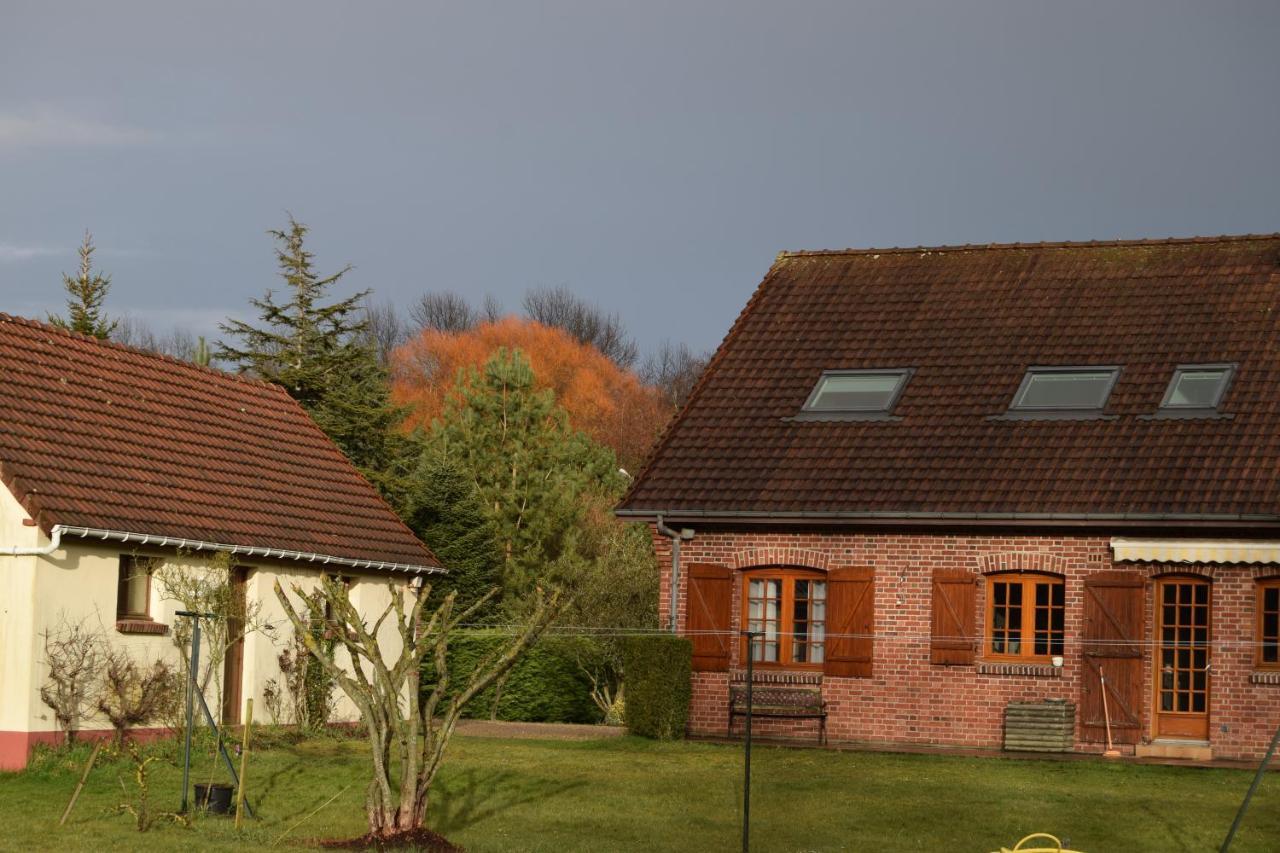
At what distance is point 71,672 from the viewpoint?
1902 cm

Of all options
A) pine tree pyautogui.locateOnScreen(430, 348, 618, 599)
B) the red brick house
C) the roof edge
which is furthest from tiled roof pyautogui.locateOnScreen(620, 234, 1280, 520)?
pine tree pyautogui.locateOnScreen(430, 348, 618, 599)

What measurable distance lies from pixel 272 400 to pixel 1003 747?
11.7m

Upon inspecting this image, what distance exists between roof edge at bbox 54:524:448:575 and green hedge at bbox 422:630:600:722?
2.69 metres

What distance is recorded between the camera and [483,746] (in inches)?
843

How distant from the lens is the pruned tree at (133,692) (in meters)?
19.4

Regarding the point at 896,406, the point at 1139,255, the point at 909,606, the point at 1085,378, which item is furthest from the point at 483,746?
the point at 1139,255

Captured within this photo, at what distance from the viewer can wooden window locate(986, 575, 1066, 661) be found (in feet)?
72.9

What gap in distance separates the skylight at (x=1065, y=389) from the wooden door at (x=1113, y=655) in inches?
102

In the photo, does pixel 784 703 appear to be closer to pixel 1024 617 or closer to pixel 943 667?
pixel 943 667

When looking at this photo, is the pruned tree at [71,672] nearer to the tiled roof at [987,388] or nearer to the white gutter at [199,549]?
the white gutter at [199,549]

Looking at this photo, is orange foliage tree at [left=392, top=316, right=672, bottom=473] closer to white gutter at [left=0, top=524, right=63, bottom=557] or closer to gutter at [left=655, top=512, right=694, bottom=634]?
gutter at [left=655, top=512, right=694, bottom=634]

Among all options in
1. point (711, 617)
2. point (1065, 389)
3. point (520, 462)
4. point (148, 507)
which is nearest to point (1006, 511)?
point (1065, 389)

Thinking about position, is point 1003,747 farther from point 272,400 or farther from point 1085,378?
point 272,400

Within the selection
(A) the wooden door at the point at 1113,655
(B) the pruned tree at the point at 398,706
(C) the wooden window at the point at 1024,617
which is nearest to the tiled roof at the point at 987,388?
(A) the wooden door at the point at 1113,655
